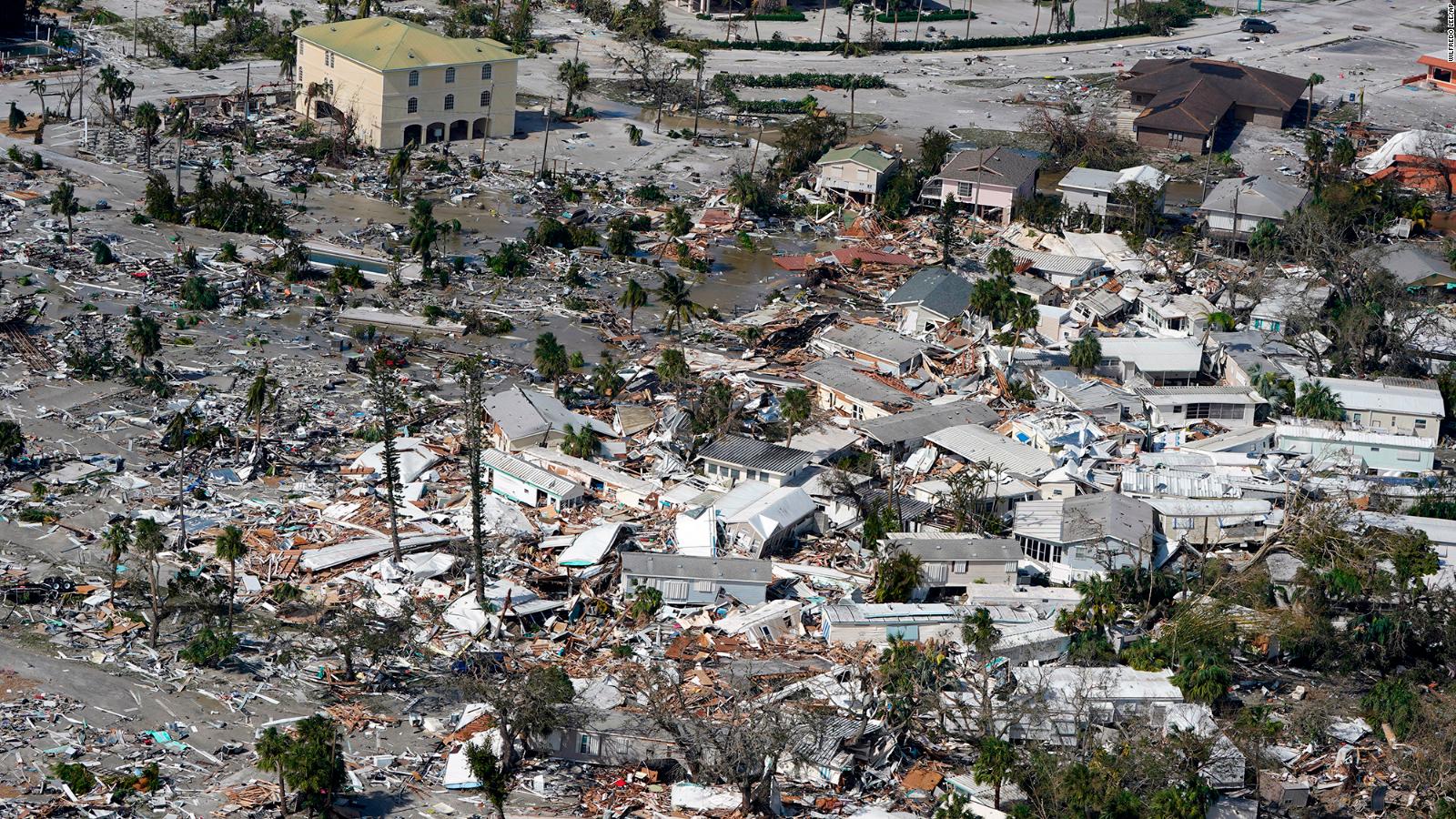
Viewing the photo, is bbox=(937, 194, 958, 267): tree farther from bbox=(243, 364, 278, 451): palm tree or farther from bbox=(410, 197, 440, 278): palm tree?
bbox=(243, 364, 278, 451): palm tree

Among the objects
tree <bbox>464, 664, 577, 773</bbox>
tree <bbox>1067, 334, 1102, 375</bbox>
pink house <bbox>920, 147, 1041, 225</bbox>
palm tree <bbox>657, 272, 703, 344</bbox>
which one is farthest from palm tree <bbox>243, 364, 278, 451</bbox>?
pink house <bbox>920, 147, 1041, 225</bbox>

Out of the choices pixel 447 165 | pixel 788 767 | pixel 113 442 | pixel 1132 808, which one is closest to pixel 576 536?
pixel 788 767

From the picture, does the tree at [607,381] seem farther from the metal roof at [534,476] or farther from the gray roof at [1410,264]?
the gray roof at [1410,264]

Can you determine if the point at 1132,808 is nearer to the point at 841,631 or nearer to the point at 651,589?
the point at 841,631

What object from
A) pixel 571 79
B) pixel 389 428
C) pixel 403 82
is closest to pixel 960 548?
pixel 389 428

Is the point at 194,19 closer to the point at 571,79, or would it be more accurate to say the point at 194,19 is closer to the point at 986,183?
the point at 571,79
